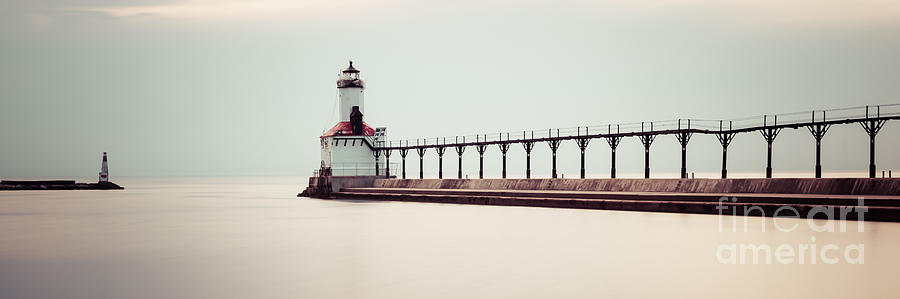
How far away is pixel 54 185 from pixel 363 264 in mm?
81686

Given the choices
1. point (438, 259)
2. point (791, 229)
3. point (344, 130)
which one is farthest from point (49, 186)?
point (791, 229)

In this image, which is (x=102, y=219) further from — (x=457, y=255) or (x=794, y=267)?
(x=794, y=267)

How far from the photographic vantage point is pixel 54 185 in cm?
9044

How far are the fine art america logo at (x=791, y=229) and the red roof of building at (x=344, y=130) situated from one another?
27.9 meters

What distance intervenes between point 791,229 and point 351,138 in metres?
33.3

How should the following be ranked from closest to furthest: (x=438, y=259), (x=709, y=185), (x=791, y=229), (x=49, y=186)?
(x=438, y=259), (x=791, y=229), (x=709, y=185), (x=49, y=186)

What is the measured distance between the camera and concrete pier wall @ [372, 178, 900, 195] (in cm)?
2809

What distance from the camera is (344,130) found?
53.4 meters

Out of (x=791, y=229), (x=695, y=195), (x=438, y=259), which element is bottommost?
(x=438, y=259)

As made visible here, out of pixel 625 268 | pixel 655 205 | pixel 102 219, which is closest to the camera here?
pixel 625 268

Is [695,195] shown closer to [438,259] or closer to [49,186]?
Answer: [438,259]

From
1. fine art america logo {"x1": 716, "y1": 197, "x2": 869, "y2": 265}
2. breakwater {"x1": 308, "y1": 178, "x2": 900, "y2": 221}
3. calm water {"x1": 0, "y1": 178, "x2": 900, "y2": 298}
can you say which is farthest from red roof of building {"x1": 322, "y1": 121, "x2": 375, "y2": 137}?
fine art america logo {"x1": 716, "y1": 197, "x2": 869, "y2": 265}

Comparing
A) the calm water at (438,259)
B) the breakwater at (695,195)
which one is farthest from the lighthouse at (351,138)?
the calm water at (438,259)

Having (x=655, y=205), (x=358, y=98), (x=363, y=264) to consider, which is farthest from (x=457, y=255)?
(x=358, y=98)
